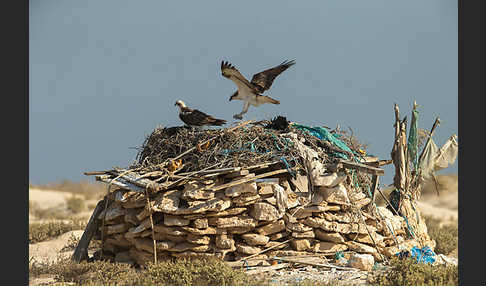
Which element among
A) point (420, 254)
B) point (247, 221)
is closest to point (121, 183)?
point (247, 221)

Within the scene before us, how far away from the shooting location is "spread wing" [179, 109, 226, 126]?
817 cm

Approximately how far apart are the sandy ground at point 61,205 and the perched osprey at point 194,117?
8.82 feet

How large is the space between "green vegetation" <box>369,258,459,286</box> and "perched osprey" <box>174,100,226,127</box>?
3371mm

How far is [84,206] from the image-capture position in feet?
66.3

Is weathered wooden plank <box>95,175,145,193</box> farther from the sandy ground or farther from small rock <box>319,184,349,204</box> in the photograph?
small rock <box>319,184,349,204</box>

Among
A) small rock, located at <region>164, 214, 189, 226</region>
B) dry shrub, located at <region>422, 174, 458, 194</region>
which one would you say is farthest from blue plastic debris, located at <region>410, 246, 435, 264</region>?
dry shrub, located at <region>422, 174, 458, 194</region>

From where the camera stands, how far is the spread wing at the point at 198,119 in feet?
26.8

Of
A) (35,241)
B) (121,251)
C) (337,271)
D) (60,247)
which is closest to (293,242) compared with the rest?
(337,271)

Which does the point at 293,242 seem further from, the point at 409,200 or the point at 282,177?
the point at 409,200

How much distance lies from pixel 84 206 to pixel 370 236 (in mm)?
14778

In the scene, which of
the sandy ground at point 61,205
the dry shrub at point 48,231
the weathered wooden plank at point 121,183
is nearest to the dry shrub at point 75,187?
the sandy ground at point 61,205

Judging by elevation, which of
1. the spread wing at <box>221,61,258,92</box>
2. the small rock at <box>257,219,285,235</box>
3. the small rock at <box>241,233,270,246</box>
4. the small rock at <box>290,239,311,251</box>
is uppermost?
the spread wing at <box>221,61,258,92</box>

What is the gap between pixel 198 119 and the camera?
8234 millimetres

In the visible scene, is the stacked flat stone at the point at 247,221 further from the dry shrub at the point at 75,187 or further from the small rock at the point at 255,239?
the dry shrub at the point at 75,187
